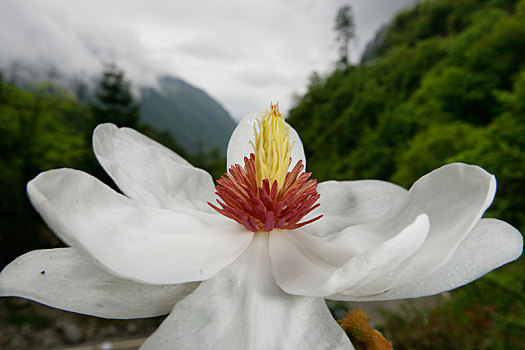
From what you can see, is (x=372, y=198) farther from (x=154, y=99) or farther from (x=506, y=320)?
(x=154, y=99)

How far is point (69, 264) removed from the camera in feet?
0.84

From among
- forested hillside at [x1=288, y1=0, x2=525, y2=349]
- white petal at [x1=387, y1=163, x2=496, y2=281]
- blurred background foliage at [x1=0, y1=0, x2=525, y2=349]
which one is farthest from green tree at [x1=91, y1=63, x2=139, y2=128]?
white petal at [x1=387, y1=163, x2=496, y2=281]

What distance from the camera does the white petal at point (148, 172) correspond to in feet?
1.09

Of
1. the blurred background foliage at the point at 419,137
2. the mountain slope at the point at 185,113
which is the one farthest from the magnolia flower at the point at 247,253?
the mountain slope at the point at 185,113

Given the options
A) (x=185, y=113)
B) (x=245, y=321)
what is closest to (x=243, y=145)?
(x=245, y=321)

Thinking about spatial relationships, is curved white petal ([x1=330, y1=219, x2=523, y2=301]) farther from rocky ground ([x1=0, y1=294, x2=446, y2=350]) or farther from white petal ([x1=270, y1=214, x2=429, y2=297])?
rocky ground ([x1=0, y1=294, x2=446, y2=350])

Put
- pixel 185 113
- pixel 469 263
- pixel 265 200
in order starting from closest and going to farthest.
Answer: pixel 469 263 → pixel 265 200 → pixel 185 113

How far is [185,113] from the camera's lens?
183ft

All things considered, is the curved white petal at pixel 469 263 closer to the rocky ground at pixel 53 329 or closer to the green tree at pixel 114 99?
the rocky ground at pixel 53 329

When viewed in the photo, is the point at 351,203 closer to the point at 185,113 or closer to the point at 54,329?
the point at 54,329

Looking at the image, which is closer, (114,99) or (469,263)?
(469,263)

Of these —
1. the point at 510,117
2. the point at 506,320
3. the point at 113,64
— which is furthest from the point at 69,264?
the point at 113,64

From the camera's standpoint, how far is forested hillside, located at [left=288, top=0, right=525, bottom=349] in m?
1.37

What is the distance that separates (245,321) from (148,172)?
0.20 metres
